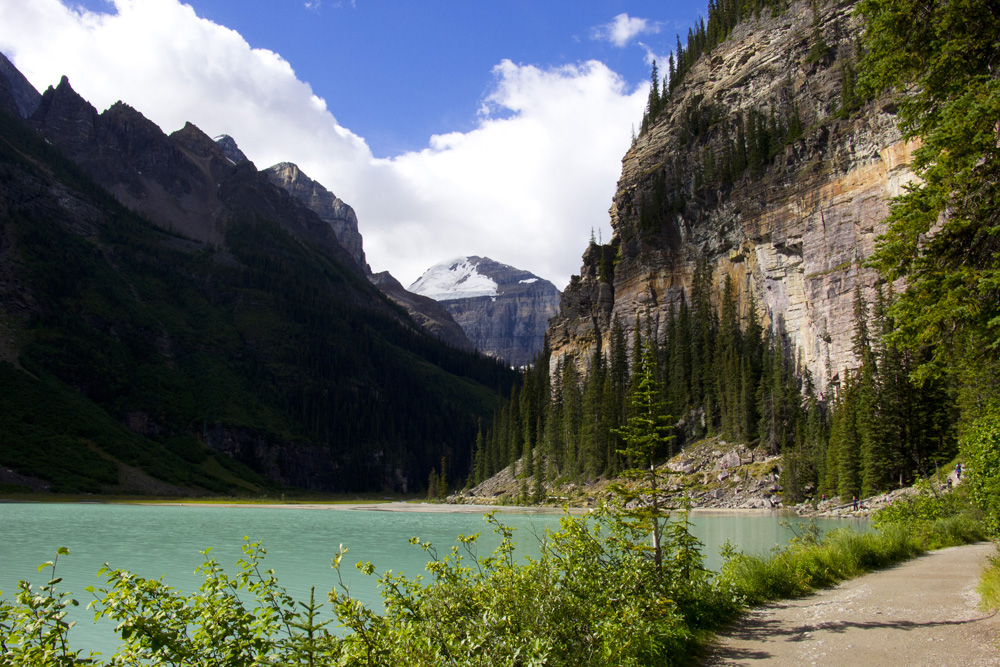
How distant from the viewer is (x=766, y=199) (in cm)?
8756

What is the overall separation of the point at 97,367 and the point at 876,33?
146 meters

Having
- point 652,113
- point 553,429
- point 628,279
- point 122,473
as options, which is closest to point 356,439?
point 122,473

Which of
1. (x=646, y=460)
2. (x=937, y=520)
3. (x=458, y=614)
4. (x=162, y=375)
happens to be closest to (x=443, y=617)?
(x=458, y=614)

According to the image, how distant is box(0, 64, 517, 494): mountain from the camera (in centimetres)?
10762

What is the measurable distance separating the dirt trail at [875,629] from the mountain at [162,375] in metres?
104

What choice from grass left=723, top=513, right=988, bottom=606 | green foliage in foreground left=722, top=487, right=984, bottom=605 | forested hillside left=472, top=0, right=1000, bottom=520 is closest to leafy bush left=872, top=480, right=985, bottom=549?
green foliage in foreground left=722, top=487, right=984, bottom=605

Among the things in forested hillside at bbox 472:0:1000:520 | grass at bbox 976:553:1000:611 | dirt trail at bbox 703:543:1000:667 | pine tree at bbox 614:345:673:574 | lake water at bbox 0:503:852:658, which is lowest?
A: lake water at bbox 0:503:852:658

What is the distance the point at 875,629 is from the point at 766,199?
85.9 metres

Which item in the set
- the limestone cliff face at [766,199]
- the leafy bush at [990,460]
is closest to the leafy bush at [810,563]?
the leafy bush at [990,460]

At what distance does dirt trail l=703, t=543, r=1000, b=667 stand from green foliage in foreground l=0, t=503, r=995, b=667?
83cm

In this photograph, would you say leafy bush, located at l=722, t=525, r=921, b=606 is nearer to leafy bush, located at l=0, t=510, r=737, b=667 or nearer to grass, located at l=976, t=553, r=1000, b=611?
leafy bush, located at l=0, t=510, r=737, b=667

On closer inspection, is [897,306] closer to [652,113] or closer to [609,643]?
[609,643]

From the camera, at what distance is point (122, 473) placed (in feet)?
338

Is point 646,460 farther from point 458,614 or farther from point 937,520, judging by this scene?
point 937,520
